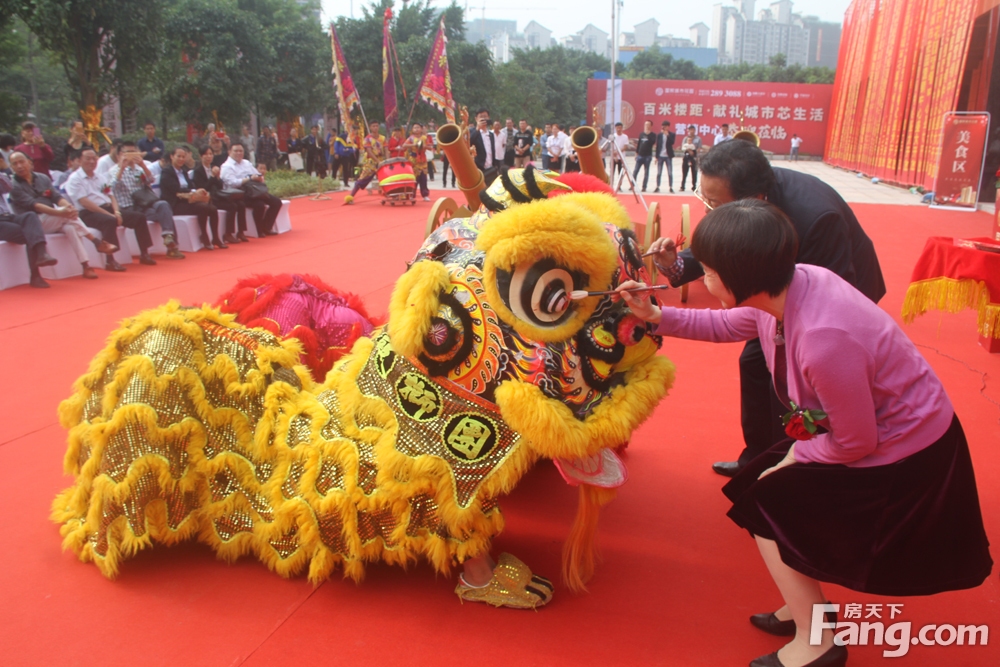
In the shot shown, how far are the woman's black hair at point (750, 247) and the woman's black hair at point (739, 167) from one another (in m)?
0.71

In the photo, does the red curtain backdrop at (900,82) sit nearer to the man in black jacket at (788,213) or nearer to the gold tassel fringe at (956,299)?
the gold tassel fringe at (956,299)

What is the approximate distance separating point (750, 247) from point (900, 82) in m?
17.3

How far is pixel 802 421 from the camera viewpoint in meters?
1.48

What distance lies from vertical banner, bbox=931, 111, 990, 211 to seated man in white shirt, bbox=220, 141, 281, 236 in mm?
10521

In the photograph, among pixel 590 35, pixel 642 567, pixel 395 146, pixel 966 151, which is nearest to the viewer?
pixel 642 567

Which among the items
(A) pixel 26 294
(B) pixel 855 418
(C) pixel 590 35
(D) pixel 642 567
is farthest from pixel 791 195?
(C) pixel 590 35

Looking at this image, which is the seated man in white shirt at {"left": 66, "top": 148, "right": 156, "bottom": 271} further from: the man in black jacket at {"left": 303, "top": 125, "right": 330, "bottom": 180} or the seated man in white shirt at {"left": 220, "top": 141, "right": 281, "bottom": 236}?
the man in black jacket at {"left": 303, "top": 125, "right": 330, "bottom": 180}

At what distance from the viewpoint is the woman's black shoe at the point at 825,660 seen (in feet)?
5.59

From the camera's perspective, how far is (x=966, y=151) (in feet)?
38.8

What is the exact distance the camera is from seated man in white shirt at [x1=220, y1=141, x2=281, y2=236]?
877 centimetres

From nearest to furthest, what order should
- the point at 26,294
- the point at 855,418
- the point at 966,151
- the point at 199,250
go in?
the point at 855,418
the point at 26,294
the point at 199,250
the point at 966,151

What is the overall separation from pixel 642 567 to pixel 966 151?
12.5m

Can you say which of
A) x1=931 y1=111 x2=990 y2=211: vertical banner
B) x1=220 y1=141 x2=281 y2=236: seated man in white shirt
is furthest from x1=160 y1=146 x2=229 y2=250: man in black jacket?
x1=931 y1=111 x2=990 y2=211: vertical banner

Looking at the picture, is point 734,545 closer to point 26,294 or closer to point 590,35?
point 26,294
